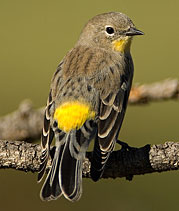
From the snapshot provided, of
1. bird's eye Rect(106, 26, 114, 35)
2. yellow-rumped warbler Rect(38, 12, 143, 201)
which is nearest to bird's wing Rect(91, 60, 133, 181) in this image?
yellow-rumped warbler Rect(38, 12, 143, 201)

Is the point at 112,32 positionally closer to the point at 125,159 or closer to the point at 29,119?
the point at 29,119

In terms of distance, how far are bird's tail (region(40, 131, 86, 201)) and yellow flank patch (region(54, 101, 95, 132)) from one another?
99 mm

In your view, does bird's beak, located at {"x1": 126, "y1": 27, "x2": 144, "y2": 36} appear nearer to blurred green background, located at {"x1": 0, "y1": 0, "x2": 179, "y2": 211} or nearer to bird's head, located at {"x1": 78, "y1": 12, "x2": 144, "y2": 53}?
bird's head, located at {"x1": 78, "y1": 12, "x2": 144, "y2": 53}

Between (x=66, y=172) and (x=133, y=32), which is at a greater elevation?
(x=133, y=32)

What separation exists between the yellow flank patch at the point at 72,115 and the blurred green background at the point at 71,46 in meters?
2.39

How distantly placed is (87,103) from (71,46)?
34.5ft

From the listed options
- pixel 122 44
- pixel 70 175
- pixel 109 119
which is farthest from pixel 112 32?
pixel 70 175

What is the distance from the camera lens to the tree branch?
630 centimetres

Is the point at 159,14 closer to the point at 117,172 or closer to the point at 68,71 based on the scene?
the point at 68,71

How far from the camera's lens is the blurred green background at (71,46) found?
10.2 meters

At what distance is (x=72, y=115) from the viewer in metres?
6.83

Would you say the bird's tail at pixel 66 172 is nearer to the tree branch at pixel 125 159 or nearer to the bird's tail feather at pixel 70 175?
the bird's tail feather at pixel 70 175

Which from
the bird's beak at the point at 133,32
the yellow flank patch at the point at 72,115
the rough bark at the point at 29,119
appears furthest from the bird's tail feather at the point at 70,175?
the bird's beak at the point at 133,32

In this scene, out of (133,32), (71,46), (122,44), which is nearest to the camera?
(133,32)
